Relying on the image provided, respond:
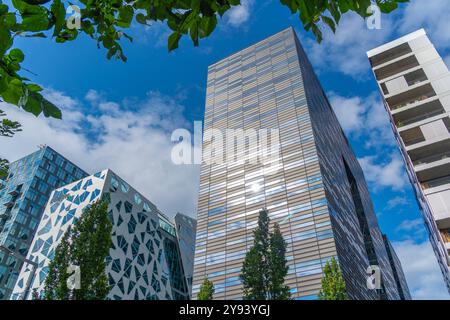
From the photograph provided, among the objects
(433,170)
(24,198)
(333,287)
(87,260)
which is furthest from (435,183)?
(24,198)

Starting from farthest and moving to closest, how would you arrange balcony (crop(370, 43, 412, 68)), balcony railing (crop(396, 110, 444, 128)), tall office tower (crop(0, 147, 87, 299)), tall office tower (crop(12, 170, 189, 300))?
tall office tower (crop(0, 147, 87, 299)), tall office tower (crop(12, 170, 189, 300)), balcony (crop(370, 43, 412, 68)), balcony railing (crop(396, 110, 444, 128))

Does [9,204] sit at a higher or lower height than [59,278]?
higher

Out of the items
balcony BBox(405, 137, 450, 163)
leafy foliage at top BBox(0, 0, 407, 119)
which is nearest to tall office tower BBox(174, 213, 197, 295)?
balcony BBox(405, 137, 450, 163)

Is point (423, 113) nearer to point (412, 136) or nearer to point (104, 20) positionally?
point (412, 136)

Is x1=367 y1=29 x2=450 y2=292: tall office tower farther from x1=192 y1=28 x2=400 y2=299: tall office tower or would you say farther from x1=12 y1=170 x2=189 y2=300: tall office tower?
x1=12 y1=170 x2=189 y2=300: tall office tower

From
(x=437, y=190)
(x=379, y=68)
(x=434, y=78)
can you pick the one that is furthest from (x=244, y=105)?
(x=437, y=190)

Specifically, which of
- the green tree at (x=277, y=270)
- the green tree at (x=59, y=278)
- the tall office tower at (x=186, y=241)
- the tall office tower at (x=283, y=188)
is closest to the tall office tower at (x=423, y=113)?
the green tree at (x=277, y=270)

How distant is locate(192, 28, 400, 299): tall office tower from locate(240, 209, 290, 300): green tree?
1463 centimetres

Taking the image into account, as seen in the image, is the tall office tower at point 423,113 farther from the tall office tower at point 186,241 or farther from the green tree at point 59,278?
the tall office tower at point 186,241

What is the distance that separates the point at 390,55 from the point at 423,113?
9092mm

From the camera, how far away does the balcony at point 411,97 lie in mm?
29766

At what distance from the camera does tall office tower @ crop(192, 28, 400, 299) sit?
173ft

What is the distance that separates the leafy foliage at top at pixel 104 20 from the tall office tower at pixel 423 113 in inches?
963

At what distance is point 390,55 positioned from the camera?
3538cm
